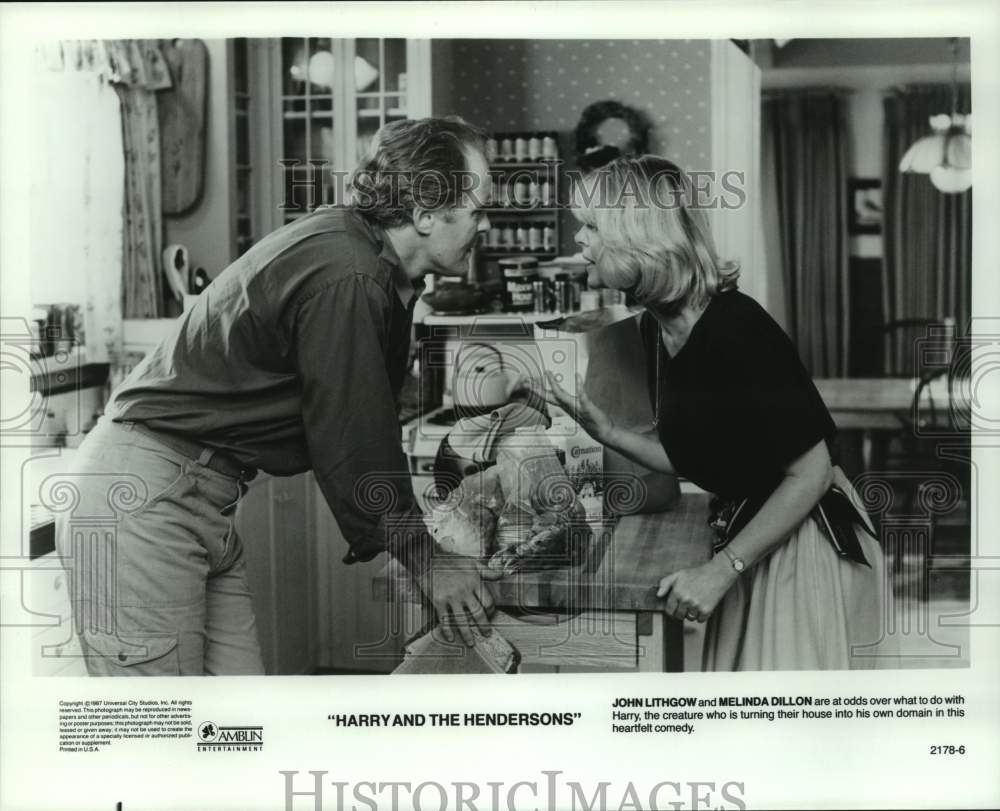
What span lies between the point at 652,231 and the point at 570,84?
1.16 feet

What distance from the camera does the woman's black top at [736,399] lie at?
238 centimetres

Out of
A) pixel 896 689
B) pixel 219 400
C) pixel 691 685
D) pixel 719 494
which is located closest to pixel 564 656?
pixel 691 685

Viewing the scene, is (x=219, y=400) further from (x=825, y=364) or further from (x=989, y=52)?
(x=989, y=52)

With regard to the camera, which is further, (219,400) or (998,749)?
(998,749)

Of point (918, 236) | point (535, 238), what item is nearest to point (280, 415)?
point (535, 238)

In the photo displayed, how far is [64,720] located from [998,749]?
201 centimetres

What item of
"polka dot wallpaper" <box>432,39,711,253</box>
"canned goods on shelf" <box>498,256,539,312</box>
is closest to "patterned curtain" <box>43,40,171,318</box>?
"polka dot wallpaper" <box>432,39,711,253</box>

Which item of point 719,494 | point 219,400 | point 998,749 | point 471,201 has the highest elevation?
point 471,201

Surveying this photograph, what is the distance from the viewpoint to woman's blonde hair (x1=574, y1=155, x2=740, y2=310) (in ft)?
7.79

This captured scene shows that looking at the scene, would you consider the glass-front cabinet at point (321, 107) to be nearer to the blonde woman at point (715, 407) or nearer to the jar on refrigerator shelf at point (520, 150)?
the jar on refrigerator shelf at point (520, 150)

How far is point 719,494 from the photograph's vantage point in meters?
2.40

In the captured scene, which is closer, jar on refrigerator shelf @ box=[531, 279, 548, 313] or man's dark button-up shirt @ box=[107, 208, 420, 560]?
man's dark button-up shirt @ box=[107, 208, 420, 560]

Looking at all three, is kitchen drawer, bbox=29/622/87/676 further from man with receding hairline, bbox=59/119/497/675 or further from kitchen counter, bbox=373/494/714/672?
kitchen counter, bbox=373/494/714/672

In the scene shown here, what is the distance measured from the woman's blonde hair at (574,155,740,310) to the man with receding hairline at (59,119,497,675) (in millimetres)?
247
